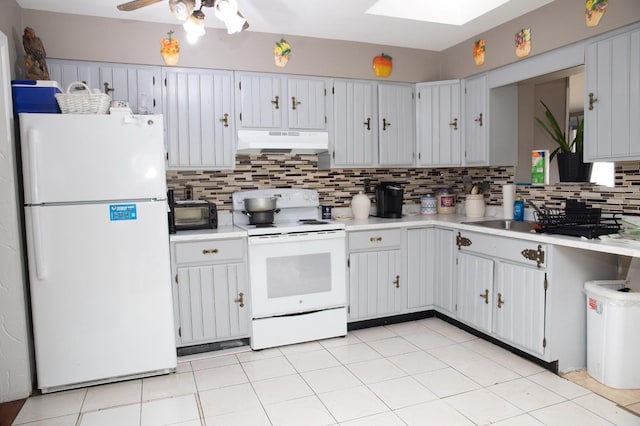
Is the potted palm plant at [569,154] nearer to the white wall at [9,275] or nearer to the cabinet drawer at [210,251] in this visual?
the cabinet drawer at [210,251]

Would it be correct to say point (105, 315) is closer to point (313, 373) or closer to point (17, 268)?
point (17, 268)

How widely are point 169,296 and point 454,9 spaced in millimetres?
2988

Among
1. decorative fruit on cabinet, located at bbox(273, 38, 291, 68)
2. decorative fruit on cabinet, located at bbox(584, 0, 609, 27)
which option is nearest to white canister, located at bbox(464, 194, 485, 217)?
decorative fruit on cabinet, located at bbox(584, 0, 609, 27)

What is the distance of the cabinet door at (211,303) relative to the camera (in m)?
3.18

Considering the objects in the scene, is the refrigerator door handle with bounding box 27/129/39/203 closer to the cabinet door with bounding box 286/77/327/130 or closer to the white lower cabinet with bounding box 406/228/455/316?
the cabinet door with bounding box 286/77/327/130

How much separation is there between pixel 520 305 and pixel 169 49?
3.07 meters

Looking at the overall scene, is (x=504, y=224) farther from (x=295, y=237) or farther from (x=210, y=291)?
(x=210, y=291)

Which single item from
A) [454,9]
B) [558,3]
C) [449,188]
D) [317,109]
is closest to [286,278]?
[317,109]

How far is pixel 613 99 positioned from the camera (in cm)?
269

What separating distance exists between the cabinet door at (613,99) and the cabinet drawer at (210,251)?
7.91ft

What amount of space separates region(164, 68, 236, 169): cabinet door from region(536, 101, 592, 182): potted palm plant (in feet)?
8.03

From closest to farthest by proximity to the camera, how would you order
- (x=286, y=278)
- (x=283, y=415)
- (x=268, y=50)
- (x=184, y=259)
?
(x=283, y=415), (x=184, y=259), (x=286, y=278), (x=268, y=50)

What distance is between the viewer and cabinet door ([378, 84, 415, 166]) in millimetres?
4016

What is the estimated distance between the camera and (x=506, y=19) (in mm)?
3451
